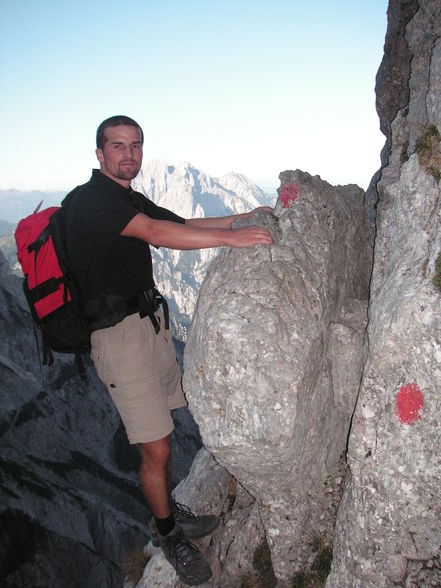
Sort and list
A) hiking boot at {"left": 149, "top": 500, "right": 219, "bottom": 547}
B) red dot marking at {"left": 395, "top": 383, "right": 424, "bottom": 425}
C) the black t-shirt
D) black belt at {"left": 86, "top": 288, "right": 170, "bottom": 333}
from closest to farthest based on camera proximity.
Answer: red dot marking at {"left": 395, "top": 383, "right": 424, "bottom": 425}, the black t-shirt, black belt at {"left": 86, "top": 288, "right": 170, "bottom": 333}, hiking boot at {"left": 149, "top": 500, "right": 219, "bottom": 547}

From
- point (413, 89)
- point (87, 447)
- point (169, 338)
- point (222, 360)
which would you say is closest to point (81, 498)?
point (87, 447)

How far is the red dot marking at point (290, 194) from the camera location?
8.97 m

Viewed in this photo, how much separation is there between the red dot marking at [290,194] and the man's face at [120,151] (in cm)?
337

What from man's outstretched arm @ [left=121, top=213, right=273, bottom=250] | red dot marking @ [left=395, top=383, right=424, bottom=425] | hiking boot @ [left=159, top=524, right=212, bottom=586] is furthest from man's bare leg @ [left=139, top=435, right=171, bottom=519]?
red dot marking @ [left=395, top=383, right=424, bottom=425]

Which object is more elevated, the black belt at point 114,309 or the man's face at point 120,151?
the man's face at point 120,151

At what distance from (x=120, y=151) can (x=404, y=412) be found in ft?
23.9

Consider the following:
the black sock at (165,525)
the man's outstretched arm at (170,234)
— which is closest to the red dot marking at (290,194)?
the man's outstretched arm at (170,234)

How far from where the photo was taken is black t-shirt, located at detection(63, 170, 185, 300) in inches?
273

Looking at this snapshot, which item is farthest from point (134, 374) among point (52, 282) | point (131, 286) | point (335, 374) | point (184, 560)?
point (184, 560)

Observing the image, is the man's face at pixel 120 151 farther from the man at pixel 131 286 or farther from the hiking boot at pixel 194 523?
the hiking boot at pixel 194 523

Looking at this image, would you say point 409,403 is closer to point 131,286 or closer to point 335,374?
point 335,374

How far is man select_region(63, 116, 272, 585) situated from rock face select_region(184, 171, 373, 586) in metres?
0.89

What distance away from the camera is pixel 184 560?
362 inches

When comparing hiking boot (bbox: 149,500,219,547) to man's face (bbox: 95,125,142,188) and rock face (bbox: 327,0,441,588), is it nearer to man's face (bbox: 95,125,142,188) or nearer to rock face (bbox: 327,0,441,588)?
rock face (bbox: 327,0,441,588)
